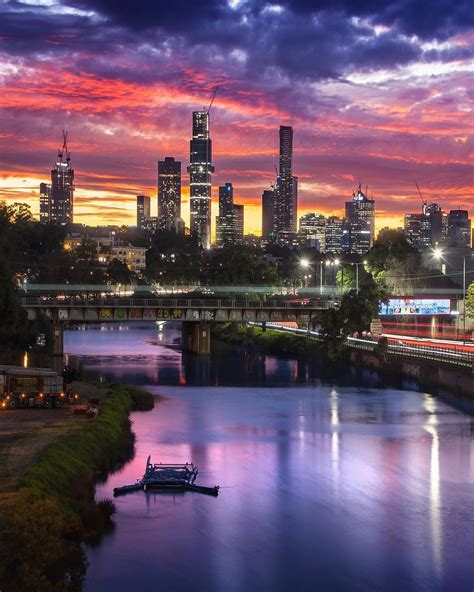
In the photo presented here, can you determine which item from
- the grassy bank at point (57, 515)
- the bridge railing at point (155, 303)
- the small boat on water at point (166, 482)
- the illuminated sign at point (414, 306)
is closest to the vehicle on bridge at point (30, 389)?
the grassy bank at point (57, 515)

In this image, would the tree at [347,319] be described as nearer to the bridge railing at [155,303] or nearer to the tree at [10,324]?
the bridge railing at [155,303]

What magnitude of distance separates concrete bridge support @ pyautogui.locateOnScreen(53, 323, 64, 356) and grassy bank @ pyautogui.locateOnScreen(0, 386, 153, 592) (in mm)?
59945

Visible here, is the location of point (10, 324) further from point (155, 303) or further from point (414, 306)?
point (414, 306)

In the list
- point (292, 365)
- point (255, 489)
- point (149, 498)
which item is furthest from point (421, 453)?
point (292, 365)

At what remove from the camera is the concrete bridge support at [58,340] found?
416 ft

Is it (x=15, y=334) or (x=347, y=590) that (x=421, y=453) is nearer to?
(x=347, y=590)

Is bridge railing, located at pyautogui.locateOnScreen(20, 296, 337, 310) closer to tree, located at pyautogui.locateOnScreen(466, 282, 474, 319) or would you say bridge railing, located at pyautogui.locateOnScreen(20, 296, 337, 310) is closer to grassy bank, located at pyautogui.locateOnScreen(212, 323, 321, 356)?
grassy bank, located at pyautogui.locateOnScreen(212, 323, 321, 356)

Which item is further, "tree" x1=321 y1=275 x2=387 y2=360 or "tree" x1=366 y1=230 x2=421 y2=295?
"tree" x1=366 y1=230 x2=421 y2=295

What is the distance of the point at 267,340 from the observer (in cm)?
17038

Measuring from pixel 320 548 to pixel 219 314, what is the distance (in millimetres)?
91914

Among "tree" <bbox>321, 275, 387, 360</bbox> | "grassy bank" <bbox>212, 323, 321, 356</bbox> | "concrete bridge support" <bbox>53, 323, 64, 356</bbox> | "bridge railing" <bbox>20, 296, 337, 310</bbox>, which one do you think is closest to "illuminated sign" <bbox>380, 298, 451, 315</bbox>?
"bridge railing" <bbox>20, 296, 337, 310</bbox>

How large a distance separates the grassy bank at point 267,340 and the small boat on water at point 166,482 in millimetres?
81237

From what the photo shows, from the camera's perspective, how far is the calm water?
46062 mm

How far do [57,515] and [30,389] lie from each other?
35.1 m
